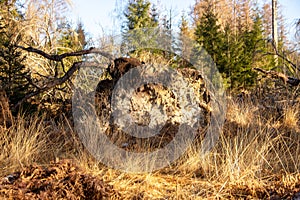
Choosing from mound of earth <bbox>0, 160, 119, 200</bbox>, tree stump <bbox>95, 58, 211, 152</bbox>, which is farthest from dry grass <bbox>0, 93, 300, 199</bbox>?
tree stump <bbox>95, 58, 211, 152</bbox>

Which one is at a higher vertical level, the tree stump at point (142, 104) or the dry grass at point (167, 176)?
the tree stump at point (142, 104)

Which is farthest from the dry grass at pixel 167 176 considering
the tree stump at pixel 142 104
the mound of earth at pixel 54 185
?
the tree stump at pixel 142 104

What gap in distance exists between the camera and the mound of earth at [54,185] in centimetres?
173

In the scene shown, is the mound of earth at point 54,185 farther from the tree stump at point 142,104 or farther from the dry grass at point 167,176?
the tree stump at point 142,104

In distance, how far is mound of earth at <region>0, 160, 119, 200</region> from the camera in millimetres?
1732

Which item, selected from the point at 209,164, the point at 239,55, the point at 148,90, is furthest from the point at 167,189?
the point at 239,55

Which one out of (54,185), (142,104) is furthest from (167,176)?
(142,104)

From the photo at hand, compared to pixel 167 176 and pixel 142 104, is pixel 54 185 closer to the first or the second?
pixel 167 176

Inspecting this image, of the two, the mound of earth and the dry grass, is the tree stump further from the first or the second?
the mound of earth

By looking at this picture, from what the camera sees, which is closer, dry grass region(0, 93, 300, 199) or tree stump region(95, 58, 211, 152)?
dry grass region(0, 93, 300, 199)

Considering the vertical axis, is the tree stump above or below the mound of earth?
above

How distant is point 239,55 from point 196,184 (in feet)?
27.0

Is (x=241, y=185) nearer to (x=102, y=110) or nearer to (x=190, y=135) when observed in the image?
(x=190, y=135)

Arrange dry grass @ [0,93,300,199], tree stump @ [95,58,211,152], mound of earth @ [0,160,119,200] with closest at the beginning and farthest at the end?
mound of earth @ [0,160,119,200] < dry grass @ [0,93,300,199] < tree stump @ [95,58,211,152]
